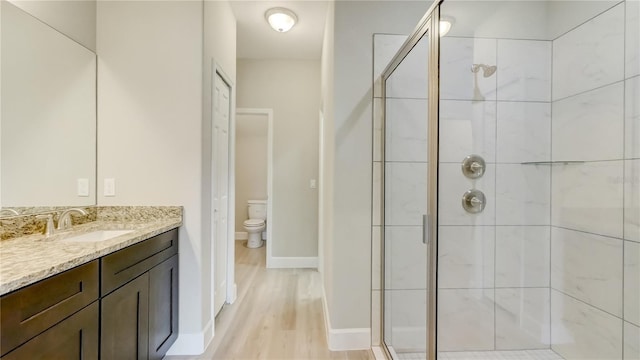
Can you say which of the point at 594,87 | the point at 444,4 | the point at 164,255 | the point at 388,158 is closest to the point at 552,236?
the point at 594,87

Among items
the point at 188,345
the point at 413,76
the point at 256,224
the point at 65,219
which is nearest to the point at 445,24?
the point at 413,76

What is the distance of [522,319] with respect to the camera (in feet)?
5.99

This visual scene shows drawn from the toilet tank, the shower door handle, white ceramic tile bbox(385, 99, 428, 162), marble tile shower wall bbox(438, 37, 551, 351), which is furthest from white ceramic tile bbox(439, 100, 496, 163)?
the toilet tank

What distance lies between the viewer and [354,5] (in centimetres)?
195

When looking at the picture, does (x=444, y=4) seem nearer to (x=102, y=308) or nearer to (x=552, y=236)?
(x=552, y=236)

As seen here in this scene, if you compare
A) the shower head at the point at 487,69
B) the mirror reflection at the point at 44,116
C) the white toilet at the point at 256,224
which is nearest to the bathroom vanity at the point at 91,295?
the mirror reflection at the point at 44,116

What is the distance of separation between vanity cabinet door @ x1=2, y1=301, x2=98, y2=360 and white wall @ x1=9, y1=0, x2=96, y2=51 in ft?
5.32

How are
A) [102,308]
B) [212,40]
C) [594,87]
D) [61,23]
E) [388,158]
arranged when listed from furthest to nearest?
[212,40], [388,158], [61,23], [594,87], [102,308]

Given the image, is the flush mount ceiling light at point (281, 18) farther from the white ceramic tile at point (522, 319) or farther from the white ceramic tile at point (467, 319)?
the white ceramic tile at point (522, 319)

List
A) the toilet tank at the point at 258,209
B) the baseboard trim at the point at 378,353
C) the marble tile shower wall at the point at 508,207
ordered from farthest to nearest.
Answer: the toilet tank at the point at 258,209
the baseboard trim at the point at 378,353
the marble tile shower wall at the point at 508,207

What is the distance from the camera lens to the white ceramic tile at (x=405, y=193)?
1513 mm

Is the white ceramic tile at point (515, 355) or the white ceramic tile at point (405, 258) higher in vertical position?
the white ceramic tile at point (405, 258)

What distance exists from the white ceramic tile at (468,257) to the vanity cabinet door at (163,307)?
63.9 inches

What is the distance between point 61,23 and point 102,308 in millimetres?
1680
